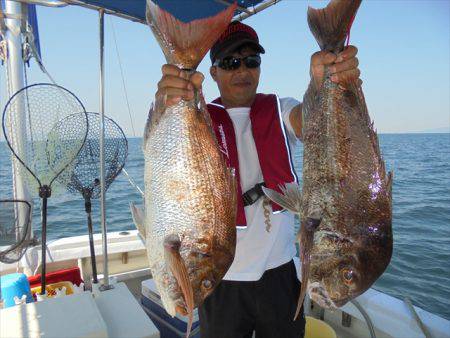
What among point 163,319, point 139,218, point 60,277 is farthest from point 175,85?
point 60,277

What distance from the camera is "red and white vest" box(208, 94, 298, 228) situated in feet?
8.05

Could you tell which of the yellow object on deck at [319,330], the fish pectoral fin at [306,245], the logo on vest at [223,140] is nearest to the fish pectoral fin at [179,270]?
the fish pectoral fin at [306,245]

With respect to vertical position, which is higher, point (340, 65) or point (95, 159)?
point (340, 65)

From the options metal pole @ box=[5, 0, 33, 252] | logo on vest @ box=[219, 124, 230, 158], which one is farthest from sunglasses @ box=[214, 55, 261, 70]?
metal pole @ box=[5, 0, 33, 252]

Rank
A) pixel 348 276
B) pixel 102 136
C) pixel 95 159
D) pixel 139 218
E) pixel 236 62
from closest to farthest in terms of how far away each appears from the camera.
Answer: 1. pixel 348 276
2. pixel 139 218
3. pixel 236 62
4. pixel 102 136
5. pixel 95 159

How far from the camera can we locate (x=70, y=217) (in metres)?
14.5

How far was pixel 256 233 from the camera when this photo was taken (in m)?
2.55

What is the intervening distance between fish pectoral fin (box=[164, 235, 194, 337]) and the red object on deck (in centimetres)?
317

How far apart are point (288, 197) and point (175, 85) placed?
0.80 meters

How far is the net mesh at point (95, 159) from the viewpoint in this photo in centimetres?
396

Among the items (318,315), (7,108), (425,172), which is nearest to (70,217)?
(7,108)

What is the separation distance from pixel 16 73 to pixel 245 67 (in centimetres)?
340

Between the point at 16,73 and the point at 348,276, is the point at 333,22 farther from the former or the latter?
the point at 16,73

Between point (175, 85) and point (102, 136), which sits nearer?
point (175, 85)
